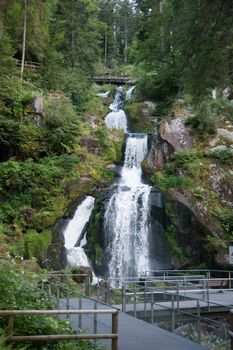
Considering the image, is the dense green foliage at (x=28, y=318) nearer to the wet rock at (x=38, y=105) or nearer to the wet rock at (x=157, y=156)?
the wet rock at (x=157, y=156)

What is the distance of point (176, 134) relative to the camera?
28.9 metres

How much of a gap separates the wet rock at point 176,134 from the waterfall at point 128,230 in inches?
151

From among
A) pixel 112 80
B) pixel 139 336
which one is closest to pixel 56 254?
pixel 139 336

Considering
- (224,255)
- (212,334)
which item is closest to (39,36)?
(224,255)

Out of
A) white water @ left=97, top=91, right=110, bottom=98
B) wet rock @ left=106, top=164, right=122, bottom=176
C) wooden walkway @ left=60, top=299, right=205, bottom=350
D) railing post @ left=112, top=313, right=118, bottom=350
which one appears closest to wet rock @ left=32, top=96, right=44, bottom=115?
wet rock @ left=106, top=164, right=122, bottom=176

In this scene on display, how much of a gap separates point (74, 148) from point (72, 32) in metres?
14.9

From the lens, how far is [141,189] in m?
25.8

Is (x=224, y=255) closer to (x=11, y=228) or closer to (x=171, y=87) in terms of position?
(x=11, y=228)

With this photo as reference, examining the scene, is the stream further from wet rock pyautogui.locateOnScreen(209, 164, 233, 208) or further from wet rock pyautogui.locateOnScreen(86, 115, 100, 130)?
wet rock pyautogui.locateOnScreen(86, 115, 100, 130)

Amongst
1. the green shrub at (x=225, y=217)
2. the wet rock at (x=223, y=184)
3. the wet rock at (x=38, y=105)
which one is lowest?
the green shrub at (x=225, y=217)

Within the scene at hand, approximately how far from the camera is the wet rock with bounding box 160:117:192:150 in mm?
28406

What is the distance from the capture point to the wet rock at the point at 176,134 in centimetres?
2841

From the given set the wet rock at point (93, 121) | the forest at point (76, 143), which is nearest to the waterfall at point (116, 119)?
the forest at point (76, 143)

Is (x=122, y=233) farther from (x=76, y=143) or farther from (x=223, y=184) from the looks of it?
(x=76, y=143)
